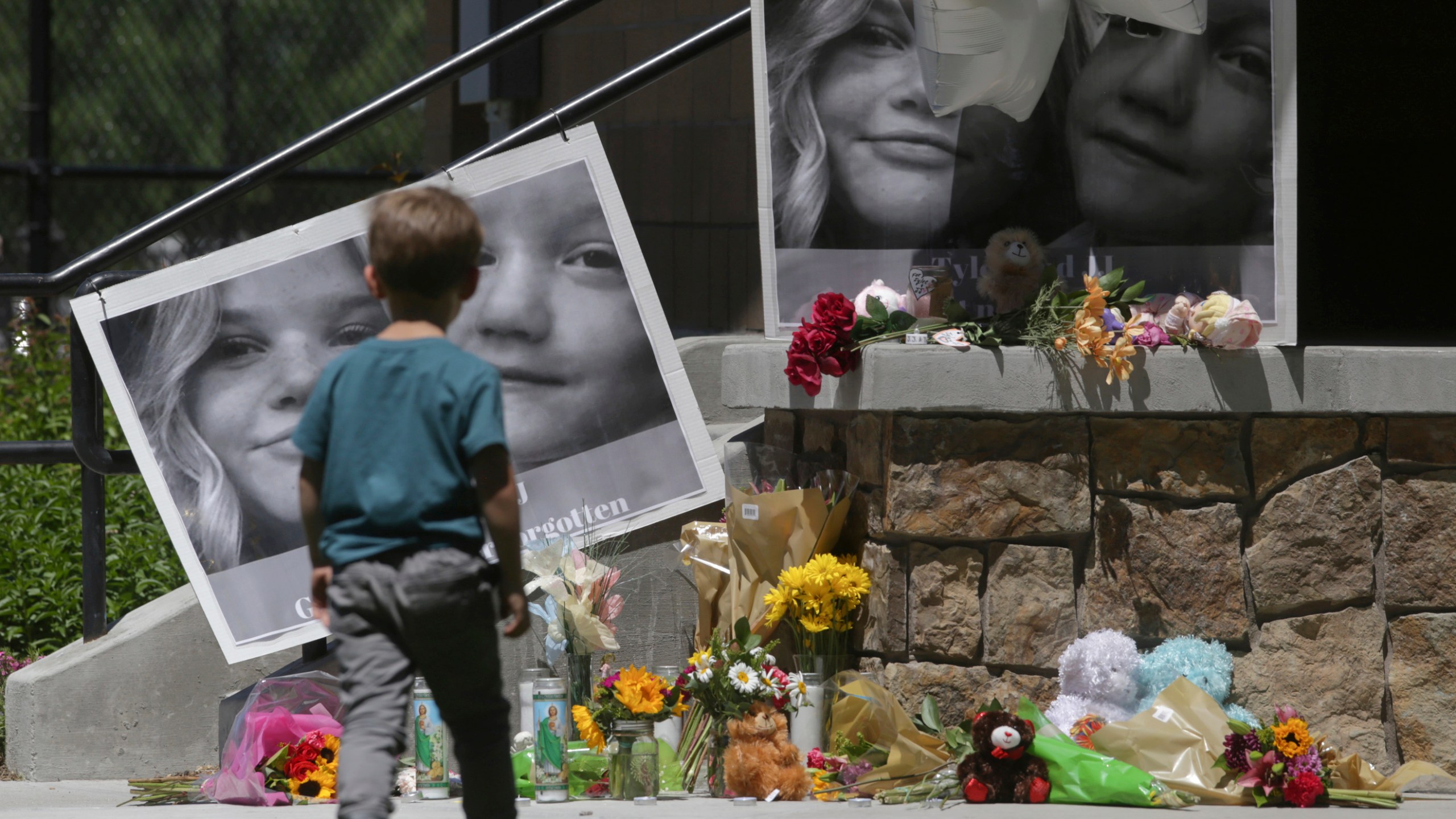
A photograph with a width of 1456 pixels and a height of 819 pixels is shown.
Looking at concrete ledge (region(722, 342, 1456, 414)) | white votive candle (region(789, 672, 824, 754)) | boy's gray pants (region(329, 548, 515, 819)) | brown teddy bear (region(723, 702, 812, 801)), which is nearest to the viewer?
boy's gray pants (region(329, 548, 515, 819))

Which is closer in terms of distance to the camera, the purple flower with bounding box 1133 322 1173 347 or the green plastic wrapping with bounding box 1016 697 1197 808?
the green plastic wrapping with bounding box 1016 697 1197 808

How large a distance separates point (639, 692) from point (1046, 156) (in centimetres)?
190

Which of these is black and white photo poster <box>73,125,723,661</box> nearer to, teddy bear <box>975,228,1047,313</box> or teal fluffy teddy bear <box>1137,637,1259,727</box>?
teddy bear <box>975,228,1047,313</box>

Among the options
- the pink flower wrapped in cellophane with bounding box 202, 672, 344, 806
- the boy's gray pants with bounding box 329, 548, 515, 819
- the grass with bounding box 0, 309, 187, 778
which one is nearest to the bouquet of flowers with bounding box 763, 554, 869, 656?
the pink flower wrapped in cellophane with bounding box 202, 672, 344, 806

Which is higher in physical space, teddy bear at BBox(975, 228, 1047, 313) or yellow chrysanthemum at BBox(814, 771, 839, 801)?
teddy bear at BBox(975, 228, 1047, 313)

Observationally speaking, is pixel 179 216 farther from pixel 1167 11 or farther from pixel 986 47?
pixel 1167 11

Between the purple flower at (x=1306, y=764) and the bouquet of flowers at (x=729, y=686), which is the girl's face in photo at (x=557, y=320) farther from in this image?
the purple flower at (x=1306, y=764)

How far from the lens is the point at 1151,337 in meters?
3.92

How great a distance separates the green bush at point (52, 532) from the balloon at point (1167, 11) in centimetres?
391

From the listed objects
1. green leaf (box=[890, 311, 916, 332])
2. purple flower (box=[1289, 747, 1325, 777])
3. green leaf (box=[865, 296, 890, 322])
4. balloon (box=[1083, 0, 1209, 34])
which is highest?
balloon (box=[1083, 0, 1209, 34])

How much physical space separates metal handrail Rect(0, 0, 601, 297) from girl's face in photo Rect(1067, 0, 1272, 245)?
174cm

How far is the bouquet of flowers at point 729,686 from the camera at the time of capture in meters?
3.86

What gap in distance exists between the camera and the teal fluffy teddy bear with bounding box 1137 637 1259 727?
3877 millimetres

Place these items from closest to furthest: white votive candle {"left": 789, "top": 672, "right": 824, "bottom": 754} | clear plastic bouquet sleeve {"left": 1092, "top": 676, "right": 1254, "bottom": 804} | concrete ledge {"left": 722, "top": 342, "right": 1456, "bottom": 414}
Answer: clear plastic bouquet sleeve {"left": 1092, "top": 676, "right": 1254, "bottom": 804}, concrete ledge {"left": 722, "top": 342, "right": 1456, "bottom": 414}, white votive candle {"left": 789, "top": 672, "right": 824, "bottom": 754}
